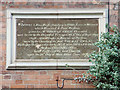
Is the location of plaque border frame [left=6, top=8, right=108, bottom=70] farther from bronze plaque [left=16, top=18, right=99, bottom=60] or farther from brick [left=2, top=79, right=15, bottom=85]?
brick [left=2, top=79, right=15, bottom=85]

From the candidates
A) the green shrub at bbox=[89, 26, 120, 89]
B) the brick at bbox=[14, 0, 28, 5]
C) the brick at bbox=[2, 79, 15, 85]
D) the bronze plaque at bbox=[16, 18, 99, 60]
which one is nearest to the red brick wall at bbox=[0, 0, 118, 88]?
the brick at bbox=[2, 79, 15, 85]

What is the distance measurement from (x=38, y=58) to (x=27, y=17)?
101 centimetres

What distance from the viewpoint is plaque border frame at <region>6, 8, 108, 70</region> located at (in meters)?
4.39

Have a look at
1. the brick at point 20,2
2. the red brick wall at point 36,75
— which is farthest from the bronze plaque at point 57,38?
the brick at point 20,2

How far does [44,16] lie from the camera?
4.48 metres

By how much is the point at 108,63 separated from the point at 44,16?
1.83 meters

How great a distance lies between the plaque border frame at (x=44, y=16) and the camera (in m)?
4.39

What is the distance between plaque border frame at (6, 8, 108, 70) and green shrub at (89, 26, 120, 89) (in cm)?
51

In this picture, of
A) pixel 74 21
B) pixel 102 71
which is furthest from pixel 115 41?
pixel 74 21

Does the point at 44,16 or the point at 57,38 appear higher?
the point at 44,16

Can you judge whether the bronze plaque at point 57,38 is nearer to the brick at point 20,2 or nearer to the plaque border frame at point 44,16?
Result: the plaque border frame at point 44,16

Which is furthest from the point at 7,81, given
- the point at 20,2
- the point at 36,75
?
the point at 20,2

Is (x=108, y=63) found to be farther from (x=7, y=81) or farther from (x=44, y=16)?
(x=7, y=81)

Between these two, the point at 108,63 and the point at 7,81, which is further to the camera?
the point at 7,81
